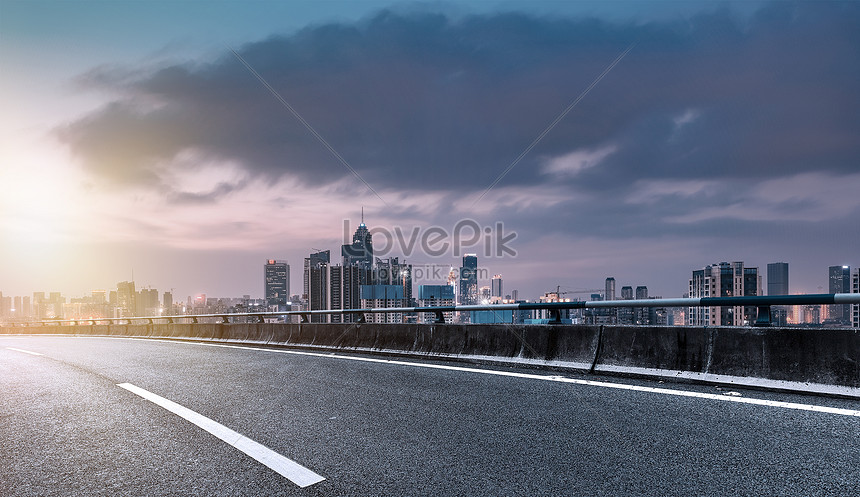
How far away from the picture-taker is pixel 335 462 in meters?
3.82

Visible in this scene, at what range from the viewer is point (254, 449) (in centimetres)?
419

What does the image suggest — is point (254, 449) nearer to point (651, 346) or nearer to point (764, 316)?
point (651, 346)

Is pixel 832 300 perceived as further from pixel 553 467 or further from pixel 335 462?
pixel 335 462

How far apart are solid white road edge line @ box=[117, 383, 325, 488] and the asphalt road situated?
6cm

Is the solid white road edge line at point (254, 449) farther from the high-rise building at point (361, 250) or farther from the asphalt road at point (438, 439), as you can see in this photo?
the high-rise building at point (361, 250)

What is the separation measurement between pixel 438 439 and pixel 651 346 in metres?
4.21

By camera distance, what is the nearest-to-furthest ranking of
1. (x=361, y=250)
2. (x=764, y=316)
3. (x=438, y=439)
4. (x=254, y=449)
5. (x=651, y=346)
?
(x=254, y=449), (x=438, y=439), (x=764, y=316), (x=651, y=346), (x=361, y=250)

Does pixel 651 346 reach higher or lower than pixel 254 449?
higher

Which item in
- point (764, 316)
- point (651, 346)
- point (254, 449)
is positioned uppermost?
point (764, 316)

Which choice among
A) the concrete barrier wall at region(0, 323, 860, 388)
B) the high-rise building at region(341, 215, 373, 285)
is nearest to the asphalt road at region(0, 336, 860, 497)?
the concrete barrier wall at region(0, 323, 860, 388)

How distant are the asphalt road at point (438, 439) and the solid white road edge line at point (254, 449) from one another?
0.06 m

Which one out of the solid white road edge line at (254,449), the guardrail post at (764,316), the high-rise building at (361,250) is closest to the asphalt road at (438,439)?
the solid white road edge line at (254,449)

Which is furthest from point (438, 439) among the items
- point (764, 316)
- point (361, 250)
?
point (361, 250)

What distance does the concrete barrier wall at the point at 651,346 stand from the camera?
18.9 feet
